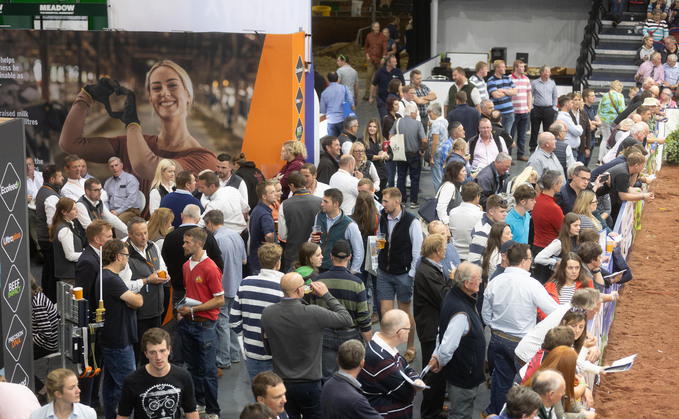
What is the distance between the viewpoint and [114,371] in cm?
708

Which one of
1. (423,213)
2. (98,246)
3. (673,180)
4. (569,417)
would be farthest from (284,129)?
(673,180)

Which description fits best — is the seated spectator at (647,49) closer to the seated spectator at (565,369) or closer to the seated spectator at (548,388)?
the seated spectator at (565,369)

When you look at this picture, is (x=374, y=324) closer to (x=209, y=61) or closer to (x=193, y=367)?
(x=193, y=367)

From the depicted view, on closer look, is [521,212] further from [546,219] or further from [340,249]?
[340,249]

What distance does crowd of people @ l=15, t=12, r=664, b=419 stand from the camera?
234 inches

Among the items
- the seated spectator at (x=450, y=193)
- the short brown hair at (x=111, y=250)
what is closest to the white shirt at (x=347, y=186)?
the seated spectator at (x=450, y=193)

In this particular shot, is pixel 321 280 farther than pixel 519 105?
No

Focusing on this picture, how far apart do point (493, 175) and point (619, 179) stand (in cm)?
154

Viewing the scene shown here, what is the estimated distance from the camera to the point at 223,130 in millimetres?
11938

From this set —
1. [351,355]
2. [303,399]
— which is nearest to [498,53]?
[303,399]

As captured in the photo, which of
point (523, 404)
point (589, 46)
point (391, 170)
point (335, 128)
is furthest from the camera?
point (589, 46)

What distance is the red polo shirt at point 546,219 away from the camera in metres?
9.03

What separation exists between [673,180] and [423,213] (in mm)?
10096

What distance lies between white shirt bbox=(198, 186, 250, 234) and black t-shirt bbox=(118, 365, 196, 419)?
3548 mm
